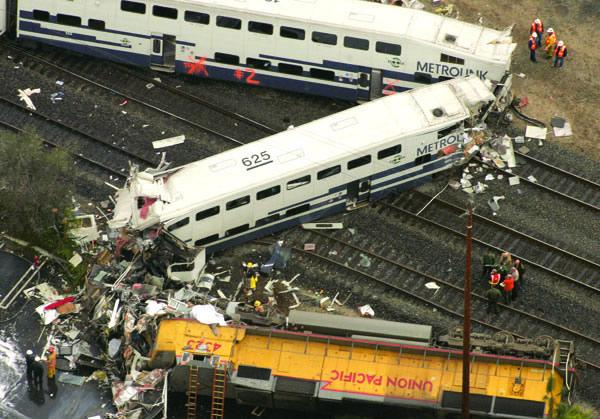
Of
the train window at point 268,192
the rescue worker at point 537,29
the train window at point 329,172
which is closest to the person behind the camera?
the train window at point 268,192

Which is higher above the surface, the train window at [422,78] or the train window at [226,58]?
the train window at [422,78]

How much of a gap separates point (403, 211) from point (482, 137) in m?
4.15

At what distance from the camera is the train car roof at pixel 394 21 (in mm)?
58219

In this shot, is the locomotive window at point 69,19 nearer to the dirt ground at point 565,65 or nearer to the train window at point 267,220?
the train window at point 267,220

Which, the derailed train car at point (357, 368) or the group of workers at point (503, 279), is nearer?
the derailed train car at point (357, 368)

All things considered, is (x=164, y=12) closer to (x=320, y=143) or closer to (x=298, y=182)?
(x=320, y=143)

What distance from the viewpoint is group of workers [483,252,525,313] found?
53.7m

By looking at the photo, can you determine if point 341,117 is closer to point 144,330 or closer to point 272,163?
point 272,163

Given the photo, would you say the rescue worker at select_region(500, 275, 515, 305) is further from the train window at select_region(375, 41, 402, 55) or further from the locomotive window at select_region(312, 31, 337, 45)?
the locomotive window at select_region(312, 31, 337, 45)

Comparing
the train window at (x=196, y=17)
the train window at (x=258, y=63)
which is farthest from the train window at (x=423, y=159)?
the train window at (x=196, y=17)

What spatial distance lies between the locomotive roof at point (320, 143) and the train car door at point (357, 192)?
1.45m

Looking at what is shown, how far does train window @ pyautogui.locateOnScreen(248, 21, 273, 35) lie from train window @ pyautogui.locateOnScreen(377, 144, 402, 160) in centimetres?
646

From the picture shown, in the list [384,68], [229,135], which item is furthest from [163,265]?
[384,68]

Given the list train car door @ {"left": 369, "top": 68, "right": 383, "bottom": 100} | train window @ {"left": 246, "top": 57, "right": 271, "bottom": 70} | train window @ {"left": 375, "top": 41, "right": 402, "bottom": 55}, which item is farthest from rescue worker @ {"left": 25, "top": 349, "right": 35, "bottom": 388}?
train window @ {"left": 375, "top": 41, "right": 402, "bottom": 55}
